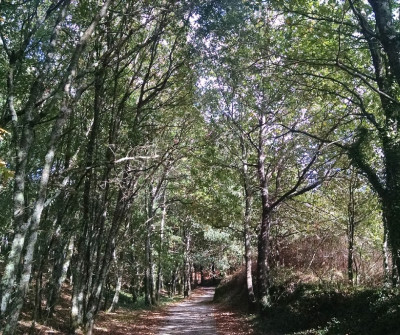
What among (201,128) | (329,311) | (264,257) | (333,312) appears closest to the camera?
(333,312)

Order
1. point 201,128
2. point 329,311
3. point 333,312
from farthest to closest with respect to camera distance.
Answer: point 201,128 → point 329,311 → point 333,312

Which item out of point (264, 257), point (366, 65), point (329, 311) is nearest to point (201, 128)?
point (264, 257)

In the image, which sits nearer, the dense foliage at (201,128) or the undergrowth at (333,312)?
the dense foliage at (201,128)

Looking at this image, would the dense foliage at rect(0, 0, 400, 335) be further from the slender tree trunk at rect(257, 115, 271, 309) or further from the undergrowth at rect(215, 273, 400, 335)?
the undergrowth at rect(215, 273, 400, 335)

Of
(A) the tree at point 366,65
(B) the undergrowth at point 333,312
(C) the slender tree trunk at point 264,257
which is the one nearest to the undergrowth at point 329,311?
(B) the undergrowth at point 333,312

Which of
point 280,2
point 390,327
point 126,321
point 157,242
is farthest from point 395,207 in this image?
point 157,242

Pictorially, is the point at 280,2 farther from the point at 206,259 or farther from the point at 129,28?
the point at 206,259

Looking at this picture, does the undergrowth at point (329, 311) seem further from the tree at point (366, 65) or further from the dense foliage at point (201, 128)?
the tree at point (366, 65)

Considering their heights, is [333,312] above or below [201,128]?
below

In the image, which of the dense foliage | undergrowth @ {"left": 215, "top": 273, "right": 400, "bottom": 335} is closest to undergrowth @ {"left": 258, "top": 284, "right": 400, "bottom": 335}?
undergrowth @ {"left": 215, "top": 273, "right": 400, "bottom": 335}

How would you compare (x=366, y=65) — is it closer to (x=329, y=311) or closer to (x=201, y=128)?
(x=201, y=128)

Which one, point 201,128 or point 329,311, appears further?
point 201,128

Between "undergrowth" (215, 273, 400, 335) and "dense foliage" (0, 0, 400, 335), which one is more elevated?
"dense foliage" (0, 0, 400, 335)

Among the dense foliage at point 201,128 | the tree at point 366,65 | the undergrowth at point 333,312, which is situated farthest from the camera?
the undergrowth at point 333,312
